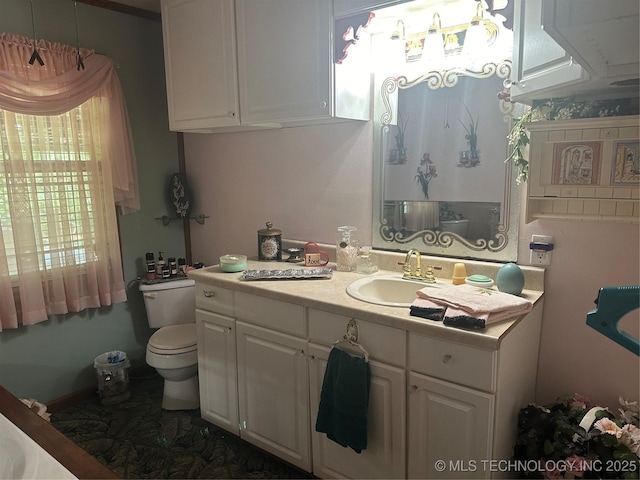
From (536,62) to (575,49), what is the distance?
1.59 ft

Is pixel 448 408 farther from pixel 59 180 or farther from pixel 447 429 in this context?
pixel 59 180

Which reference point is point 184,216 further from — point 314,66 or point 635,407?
point 635,407

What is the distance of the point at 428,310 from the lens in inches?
65.7

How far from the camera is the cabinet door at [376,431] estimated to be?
1.76 meters

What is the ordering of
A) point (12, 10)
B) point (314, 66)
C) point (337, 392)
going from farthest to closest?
point (12, 10)
point (314, 66)
point (337, 392)

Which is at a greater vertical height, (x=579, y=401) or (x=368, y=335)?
(x=368, y=335)

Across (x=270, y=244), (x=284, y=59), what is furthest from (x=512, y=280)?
(x=284, y=59)

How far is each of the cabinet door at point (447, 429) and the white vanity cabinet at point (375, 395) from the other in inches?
2.0

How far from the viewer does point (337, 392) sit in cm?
182

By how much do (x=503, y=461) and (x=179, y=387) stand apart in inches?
72.5

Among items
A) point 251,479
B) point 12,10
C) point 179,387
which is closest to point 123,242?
point 179,387

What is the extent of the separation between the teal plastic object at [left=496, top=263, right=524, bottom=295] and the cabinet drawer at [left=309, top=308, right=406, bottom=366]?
1.66ft

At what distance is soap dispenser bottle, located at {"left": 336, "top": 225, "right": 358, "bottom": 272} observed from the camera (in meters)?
2.36

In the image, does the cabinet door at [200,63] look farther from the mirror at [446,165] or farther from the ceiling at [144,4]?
the mirror at [446,165]
